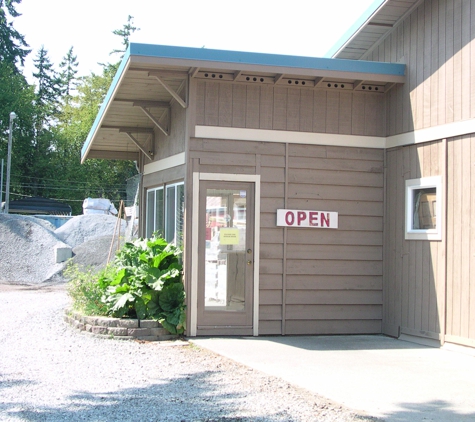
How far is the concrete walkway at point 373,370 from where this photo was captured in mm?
6005

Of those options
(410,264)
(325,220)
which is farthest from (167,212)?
(410,264)

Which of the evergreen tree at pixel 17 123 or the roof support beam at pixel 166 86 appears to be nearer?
the roof support beam at pixel 166 86

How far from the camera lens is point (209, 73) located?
9.91 m

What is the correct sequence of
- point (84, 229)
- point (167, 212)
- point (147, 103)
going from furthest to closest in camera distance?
point (84, 229) < point (167, 212) < point (147, 103)

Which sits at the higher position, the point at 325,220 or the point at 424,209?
the point at 424,209

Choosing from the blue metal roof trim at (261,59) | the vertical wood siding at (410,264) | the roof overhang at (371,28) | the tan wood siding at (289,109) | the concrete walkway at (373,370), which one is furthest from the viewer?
the roof overhang at (371,28)

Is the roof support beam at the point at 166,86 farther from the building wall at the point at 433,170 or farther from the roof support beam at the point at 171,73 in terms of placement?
the building wall at the point at 433,170

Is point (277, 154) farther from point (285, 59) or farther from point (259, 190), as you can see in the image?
point (285, 59)

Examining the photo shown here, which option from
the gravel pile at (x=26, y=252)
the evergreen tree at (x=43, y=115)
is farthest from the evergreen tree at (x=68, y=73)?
the gravel pile at (x=26, y=252)

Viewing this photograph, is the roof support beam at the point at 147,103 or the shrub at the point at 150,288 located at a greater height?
the roof support beam at the point at 147,103

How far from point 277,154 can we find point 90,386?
4839 mm

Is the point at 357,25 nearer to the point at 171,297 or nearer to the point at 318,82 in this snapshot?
the point at 318,82

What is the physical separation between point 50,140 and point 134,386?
158 feet

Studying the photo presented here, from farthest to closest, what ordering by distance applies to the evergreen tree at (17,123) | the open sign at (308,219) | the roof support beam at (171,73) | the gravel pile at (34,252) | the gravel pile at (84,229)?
1. the evergreen tree at (17,123)
2. the gravel pile at (84,229)
3. the gravel pile at (34,252)
4. the open sign at (308,219)
5. the roof support beam at (171,73)
